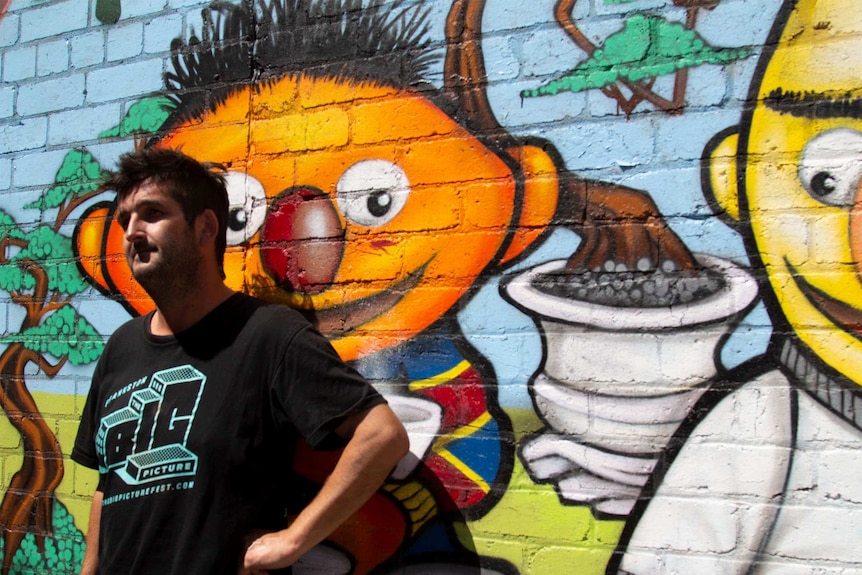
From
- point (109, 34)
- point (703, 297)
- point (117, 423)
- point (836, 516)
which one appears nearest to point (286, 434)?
point (117, 423)

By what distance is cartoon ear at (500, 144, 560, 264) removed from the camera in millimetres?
2092

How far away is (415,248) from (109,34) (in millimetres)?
1623

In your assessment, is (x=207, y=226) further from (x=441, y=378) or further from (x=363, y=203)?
(x=441, y=378)

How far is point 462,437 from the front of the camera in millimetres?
2139

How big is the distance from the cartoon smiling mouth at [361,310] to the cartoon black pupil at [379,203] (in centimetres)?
23

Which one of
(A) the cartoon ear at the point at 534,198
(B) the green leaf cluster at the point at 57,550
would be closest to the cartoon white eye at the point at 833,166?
(A) the cartoon ear at the point at 534,198

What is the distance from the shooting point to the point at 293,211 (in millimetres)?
2404

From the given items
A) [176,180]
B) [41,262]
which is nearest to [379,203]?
[176,180]

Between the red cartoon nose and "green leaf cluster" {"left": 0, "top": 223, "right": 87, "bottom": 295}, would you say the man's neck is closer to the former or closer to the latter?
the red cartoon nose

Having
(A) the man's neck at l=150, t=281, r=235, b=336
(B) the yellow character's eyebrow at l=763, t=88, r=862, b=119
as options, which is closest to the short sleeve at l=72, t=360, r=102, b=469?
(A) the man's neck at l=150, t=281, r=235, b=336

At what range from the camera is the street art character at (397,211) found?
6.93 feet

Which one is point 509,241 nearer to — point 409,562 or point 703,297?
point 703,297

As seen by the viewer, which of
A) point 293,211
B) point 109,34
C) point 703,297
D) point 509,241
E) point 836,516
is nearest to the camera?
point 836,516

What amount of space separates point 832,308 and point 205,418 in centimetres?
170
